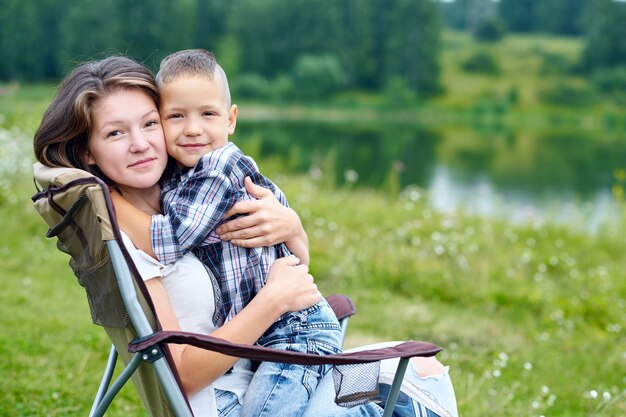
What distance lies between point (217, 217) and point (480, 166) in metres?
21.5

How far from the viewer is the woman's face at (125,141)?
2154 millimetres

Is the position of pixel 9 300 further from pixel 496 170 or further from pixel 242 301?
pixel 496 170

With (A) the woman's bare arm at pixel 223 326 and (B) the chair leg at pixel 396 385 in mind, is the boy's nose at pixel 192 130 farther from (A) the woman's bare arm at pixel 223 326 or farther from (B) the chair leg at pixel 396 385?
(B) the chair leg at pixel 396 385

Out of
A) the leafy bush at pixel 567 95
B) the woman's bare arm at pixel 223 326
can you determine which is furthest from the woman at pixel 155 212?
the leafy bush at pixel 567 95

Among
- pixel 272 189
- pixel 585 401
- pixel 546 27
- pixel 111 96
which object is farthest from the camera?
pixel 546 27

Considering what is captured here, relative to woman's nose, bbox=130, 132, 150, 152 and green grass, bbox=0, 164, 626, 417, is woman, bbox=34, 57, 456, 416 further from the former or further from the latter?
green grass, bbox=0, 164, 626, 417

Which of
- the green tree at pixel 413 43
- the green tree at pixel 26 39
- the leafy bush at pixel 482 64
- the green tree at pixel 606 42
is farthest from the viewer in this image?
the leafy bush at pixel 482 64

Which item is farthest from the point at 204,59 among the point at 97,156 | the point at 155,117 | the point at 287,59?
the point at 287,59

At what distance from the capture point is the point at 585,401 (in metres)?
4.48

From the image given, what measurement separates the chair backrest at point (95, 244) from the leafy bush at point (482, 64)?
6960cm

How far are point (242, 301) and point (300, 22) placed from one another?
67.8m

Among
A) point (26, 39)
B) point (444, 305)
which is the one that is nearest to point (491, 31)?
point (26, 39)

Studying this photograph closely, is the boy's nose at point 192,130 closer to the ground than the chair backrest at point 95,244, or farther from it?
farther from it

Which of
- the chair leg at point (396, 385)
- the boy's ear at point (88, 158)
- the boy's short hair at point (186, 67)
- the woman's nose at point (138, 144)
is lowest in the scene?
the chair leg at point (396, 385)
